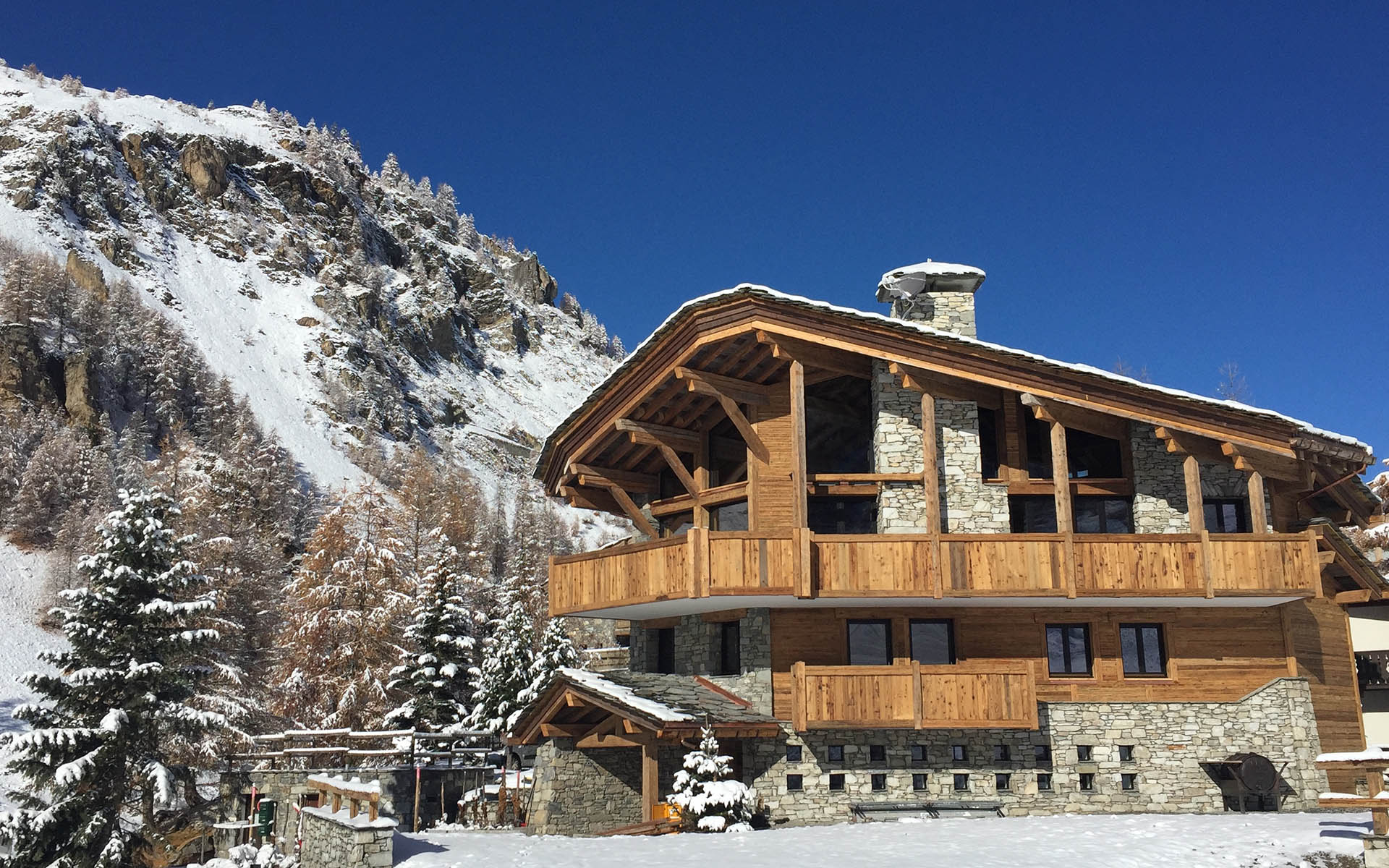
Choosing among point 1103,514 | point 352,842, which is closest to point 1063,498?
point 1103,514

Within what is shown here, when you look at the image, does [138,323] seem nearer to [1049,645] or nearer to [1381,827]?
[1049,645]

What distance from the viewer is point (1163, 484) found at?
19.8 meters

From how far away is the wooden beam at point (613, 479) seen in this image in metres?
23.2

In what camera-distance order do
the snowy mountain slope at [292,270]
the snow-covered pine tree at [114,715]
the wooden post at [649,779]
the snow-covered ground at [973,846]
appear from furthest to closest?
the snowy mountain slope at [292,270] → the snow-covered pine tree at [114,715] → the wooden post at [649,779] → the snow-covered ground at [973,846]

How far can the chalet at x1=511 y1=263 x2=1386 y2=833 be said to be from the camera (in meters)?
18.0

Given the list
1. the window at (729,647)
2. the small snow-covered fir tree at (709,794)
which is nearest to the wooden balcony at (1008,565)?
the small snow-covered fir tree at (709,794)

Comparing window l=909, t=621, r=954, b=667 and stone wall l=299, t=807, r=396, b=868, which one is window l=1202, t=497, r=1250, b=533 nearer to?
window l=909, t=621, r=954, b=667

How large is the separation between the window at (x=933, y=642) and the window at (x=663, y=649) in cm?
545

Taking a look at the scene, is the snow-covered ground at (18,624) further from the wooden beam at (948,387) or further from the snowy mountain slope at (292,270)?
the wooden beam at (948,387)

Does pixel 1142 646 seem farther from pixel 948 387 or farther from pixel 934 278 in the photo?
pixel 934 278

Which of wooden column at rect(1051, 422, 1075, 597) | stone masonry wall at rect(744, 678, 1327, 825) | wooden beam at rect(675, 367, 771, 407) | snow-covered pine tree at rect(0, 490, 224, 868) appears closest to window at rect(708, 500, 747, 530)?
wooden beam at rect(675, 367, 771, 407)

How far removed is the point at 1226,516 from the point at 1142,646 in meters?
3.11

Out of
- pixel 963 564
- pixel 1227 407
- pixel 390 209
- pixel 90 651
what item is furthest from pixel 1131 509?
pixel 390 209

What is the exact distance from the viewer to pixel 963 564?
18.0m
